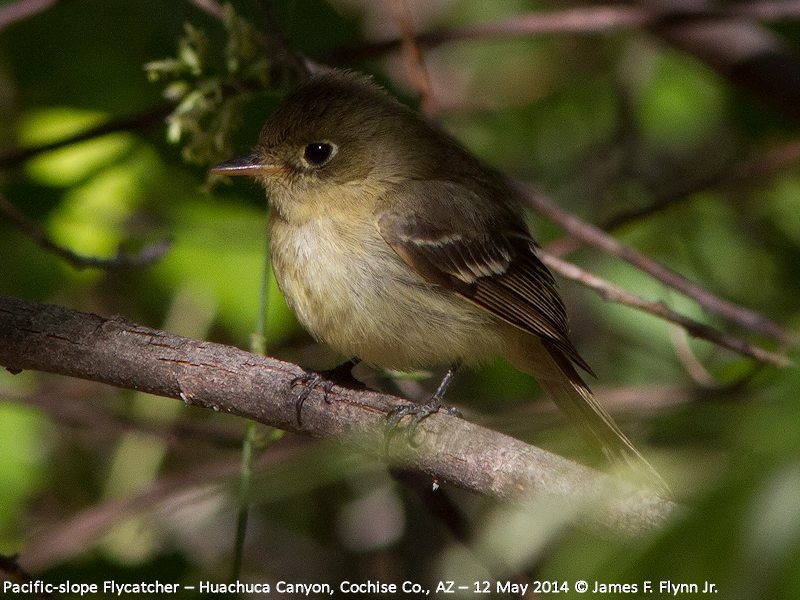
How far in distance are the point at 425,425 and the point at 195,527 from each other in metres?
2.33

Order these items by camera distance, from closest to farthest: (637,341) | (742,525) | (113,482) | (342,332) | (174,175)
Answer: (742,525), (342,332), (174,175), (113,482), (637,341)

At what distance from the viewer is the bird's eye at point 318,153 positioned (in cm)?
353

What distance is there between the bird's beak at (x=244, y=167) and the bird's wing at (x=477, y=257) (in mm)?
436

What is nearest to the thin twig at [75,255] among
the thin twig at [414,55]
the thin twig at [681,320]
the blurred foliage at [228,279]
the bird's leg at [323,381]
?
the blurred foliage at [228,279]

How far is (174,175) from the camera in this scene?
14.2 ft

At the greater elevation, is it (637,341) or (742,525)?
(637,341)

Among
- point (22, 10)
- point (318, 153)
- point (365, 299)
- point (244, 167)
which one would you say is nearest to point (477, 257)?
point (365, 299)

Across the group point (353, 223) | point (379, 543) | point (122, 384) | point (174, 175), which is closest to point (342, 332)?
point (353, 223)

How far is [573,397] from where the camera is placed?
3662 millimetres

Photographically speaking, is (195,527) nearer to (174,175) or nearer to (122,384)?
(174,175)

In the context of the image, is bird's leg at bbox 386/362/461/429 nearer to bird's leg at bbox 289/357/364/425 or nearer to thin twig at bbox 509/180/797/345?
bird's leg at bbox 289/357/364/425

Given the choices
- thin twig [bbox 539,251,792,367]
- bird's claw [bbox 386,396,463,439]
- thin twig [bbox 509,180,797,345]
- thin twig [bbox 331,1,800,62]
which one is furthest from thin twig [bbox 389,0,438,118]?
bird's claw [bbox 386,396,463,439]

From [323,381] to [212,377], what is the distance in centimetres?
39

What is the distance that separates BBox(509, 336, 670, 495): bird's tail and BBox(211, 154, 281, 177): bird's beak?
112cm
